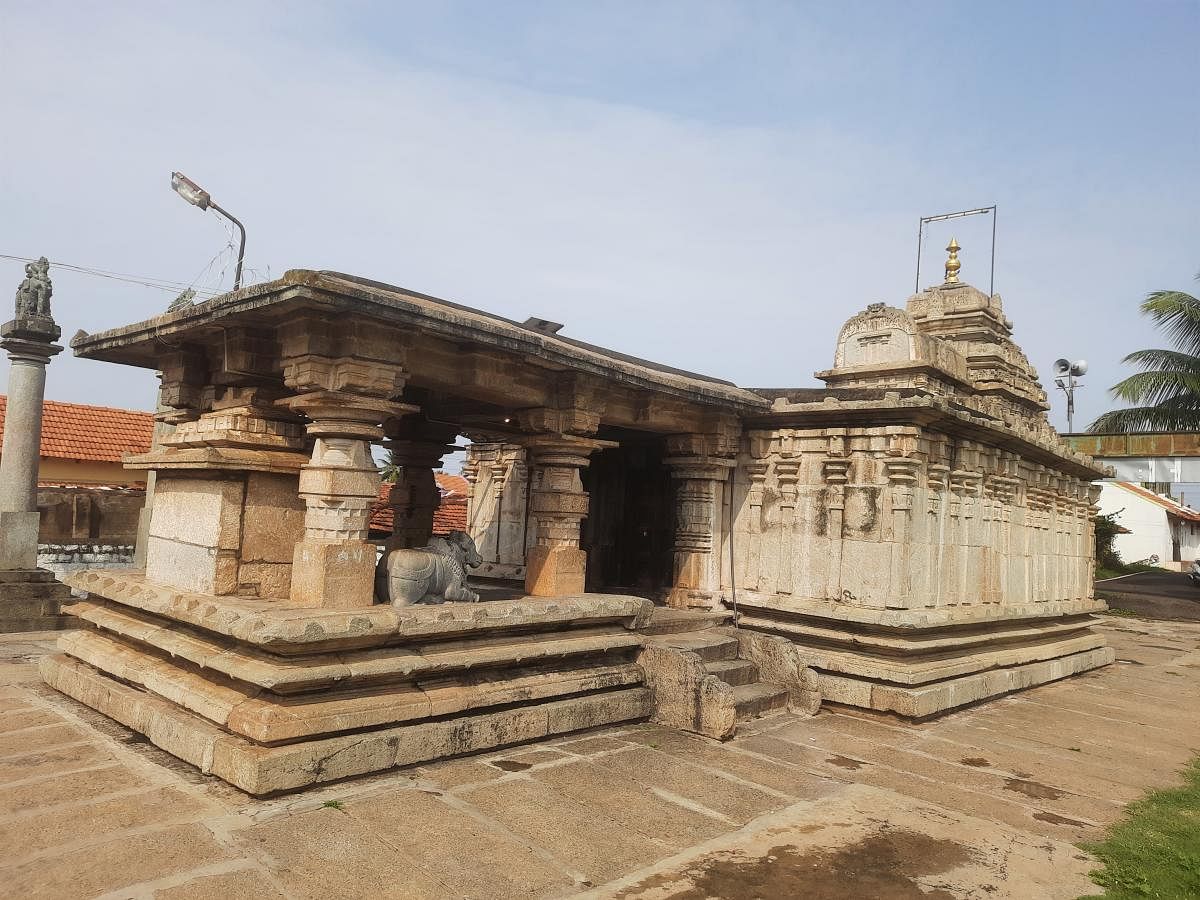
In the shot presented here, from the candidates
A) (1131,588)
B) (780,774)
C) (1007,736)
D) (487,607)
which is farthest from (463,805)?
(1131,588)

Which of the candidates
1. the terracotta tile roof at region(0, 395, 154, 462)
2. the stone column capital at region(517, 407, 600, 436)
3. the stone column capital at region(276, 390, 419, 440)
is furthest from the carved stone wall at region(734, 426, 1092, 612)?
the terracotta tile roof at region(0, 395, 154, 462)

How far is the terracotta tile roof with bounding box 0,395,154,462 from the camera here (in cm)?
1631

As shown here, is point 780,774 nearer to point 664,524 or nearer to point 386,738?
point 386,738

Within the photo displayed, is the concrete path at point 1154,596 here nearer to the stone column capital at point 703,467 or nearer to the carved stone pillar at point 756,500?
the carved stone pillar at point 756,500

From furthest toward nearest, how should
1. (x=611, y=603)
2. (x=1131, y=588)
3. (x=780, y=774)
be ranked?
(x=1131, y=588) < (x=611, y=603) < (x=780, y=774)

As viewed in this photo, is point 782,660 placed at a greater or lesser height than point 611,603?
lesser

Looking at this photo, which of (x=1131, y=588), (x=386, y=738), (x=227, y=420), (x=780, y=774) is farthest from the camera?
(x=1131, y=588)

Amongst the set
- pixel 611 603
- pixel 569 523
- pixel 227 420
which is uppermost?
pixel 227 420

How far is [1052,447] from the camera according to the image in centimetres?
1102

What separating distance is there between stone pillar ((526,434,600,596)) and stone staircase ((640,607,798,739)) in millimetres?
943

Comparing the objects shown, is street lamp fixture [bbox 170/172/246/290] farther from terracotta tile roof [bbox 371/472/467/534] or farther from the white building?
the white building

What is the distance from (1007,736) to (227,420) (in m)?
7.22

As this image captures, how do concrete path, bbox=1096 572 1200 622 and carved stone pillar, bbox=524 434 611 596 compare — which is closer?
carved stone pillar, bbox=524 434 611 596

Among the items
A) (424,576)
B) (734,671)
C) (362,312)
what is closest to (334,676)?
(424,576)
